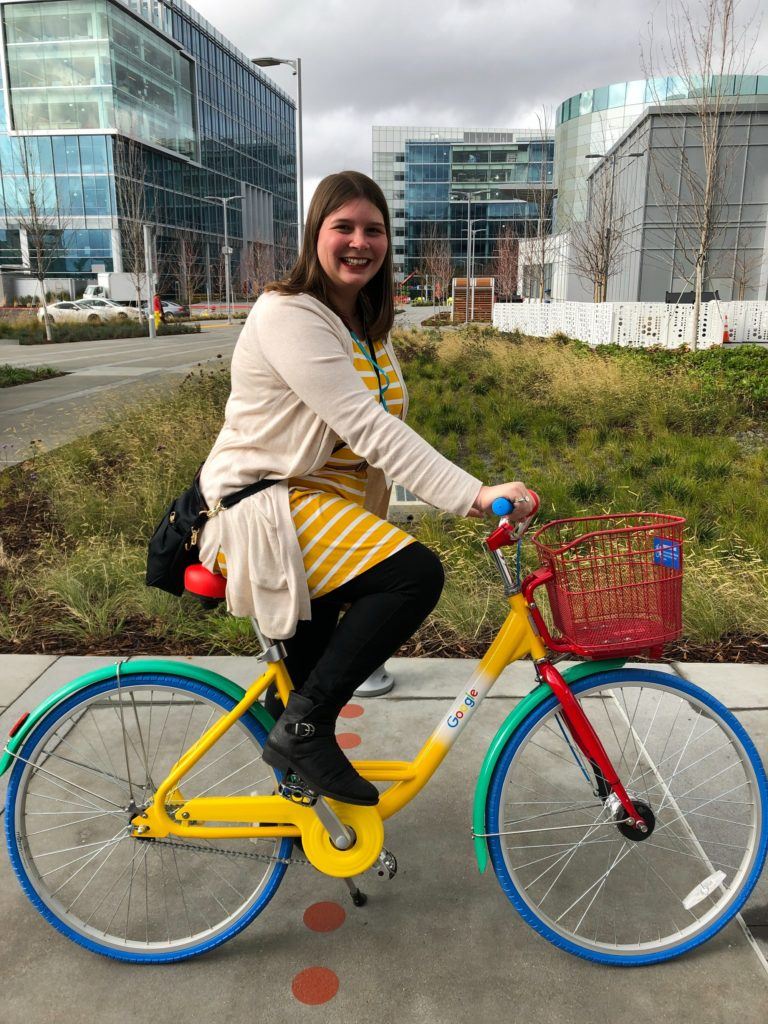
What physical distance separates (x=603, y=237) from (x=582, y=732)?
2835cm

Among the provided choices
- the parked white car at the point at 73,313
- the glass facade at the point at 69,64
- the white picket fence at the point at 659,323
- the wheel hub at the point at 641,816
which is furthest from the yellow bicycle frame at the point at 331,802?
the glass facade at the point at 69,64

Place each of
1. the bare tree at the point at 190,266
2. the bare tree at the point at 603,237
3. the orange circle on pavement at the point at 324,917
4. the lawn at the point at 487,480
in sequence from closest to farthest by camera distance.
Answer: the orange circle on pavement at the point at 324,917, the lawn at the point at 487,480, the bare tree at the point at 603,237, the bare tree at the point at 190,266

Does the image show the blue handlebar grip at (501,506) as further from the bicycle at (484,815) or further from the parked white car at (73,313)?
the parked white car at (73,313)

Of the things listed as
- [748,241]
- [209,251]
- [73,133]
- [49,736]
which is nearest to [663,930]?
[49,736]

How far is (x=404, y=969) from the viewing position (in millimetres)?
2201

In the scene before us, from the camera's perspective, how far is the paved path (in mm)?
9562

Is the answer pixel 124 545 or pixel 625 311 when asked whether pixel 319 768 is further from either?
pixel 625 311

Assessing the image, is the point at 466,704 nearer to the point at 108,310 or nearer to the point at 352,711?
the point at 352,711

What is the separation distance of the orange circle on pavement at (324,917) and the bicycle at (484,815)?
84 millimetres

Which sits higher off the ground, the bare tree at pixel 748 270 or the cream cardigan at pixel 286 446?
the bare tree at pixel 748 270

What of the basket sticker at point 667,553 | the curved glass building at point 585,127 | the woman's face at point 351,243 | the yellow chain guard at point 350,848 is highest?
the curved glass building at point 585,127

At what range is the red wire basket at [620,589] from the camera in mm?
1971

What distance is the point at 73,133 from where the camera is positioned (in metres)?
54.1

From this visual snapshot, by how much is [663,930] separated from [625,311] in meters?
20.0
